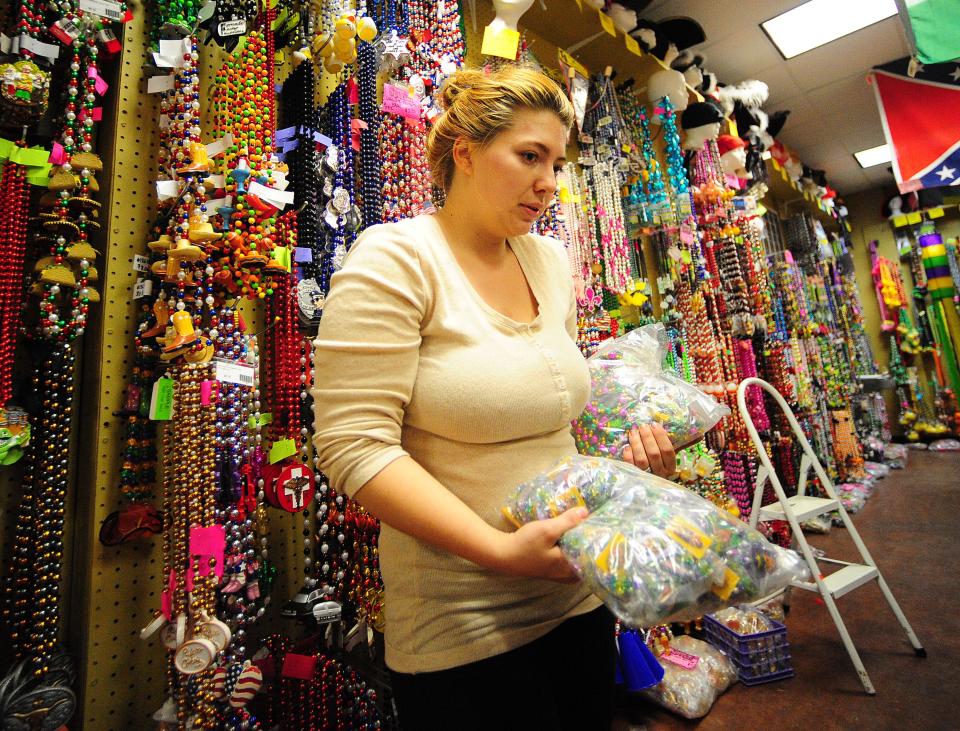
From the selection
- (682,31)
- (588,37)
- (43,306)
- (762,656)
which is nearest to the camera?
(43,306)

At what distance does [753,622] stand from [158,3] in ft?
9.65

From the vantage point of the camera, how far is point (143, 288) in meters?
1.19

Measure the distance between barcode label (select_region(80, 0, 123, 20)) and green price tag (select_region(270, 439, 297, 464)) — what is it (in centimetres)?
111

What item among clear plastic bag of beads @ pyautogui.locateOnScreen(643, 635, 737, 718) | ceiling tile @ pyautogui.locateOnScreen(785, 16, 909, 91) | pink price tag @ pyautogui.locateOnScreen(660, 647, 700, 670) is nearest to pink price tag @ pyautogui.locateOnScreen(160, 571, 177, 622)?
clear plastic bag of beads @ pyautogui.locateOnScreen(643, 635, 737, 718)

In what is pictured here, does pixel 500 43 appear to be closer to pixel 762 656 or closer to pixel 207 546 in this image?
pixel 207 546

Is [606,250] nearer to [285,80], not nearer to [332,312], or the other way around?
[285,80]

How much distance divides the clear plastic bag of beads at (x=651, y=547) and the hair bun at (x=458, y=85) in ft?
2.35

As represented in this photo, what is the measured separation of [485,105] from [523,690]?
0.92m

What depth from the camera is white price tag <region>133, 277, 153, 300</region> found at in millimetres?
1183

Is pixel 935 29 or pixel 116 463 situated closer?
pixel 116 463

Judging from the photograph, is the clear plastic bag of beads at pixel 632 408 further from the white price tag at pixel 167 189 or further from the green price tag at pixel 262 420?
the white price tag at pixel 167 189

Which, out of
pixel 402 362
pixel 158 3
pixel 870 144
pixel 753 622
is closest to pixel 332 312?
pixel 402 362

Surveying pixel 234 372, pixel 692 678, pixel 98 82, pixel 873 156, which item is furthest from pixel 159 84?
pixel 873 156

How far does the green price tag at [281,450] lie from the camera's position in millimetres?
1271
